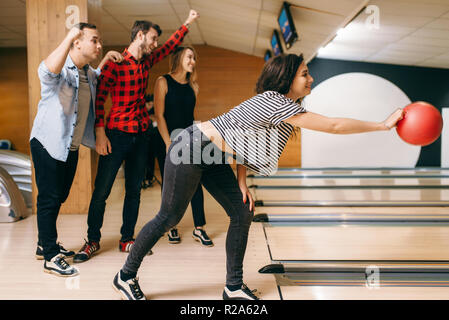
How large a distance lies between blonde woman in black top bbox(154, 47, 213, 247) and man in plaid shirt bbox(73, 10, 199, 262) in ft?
0.48

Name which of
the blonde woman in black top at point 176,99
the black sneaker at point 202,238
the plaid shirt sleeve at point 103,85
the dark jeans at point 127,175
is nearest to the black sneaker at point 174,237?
the blonde woman in black top at point 176,99

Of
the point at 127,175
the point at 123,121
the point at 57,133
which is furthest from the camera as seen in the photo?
the point at 127,175

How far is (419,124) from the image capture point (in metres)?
1.43

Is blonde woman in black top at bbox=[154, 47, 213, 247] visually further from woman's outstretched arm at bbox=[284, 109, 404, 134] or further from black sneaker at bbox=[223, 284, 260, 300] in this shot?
woman's outstretched arm at bbox=[284, 109, 404, 134]

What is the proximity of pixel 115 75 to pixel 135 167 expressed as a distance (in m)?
0.59

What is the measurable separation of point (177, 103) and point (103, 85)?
51 cm

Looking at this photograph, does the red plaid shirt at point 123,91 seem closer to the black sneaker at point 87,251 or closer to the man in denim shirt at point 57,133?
the man in denim shirt at point 57,133

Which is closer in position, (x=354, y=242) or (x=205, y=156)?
(x=205, y=156)

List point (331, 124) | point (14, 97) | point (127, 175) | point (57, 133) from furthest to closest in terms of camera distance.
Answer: point (14, 97) < point (127, 175) < point (57, 133) < point (331, 124)

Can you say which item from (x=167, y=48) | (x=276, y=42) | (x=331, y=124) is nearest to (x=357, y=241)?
(x=331, y=124)

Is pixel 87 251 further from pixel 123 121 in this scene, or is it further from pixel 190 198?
pixel 190 198

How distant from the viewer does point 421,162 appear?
300 inches
